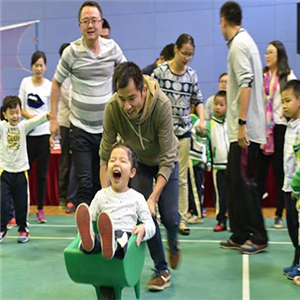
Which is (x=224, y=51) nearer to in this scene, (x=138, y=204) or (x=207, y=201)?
(x=207, y=201)

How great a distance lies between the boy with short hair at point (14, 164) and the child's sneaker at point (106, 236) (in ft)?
6.00

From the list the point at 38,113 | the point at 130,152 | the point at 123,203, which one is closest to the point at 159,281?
the point at 123,203

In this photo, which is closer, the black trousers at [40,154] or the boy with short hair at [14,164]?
the boy with short hair at [14,164]

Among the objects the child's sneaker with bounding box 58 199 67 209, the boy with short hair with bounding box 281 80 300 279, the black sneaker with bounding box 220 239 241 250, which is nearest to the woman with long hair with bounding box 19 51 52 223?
the child's sneaker with bounding box 58 199 67 209

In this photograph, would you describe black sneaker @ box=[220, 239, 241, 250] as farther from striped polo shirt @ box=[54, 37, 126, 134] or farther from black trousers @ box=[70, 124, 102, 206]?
striped polo shirt @ box=[54, 37, 126, 134]

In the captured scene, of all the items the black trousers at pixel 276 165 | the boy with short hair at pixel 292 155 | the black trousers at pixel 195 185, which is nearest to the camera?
the boy with short hair at pixel 292 155

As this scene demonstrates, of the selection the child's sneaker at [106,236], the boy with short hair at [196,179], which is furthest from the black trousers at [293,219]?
the boy with short hair at [196,179]

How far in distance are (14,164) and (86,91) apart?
0.85 meters

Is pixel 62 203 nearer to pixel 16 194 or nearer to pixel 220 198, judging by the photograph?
pixel 16 194

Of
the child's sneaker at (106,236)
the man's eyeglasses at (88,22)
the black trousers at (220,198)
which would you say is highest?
the man's eyeglasses at (88,22)

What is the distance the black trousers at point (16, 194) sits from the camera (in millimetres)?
3297

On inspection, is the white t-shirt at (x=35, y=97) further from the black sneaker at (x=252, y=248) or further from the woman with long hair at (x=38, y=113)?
the black sneaker at (x=252, y=248)

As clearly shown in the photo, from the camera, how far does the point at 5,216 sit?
3289 millimetres

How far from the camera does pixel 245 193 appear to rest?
9.58 feet
